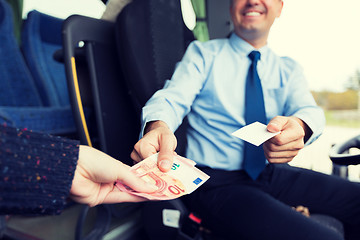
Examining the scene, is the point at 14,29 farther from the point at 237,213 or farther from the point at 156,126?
the point at 237,213

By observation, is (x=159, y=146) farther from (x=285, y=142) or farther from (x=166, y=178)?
(x=285, y=142)

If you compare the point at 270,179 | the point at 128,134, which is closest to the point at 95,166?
the point at 128,134

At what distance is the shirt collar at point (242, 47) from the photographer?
65 centimetres

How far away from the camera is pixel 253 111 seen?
574mm

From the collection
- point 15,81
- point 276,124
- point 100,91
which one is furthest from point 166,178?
point 15,81

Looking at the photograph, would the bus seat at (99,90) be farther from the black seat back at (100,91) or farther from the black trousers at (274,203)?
the black trousers at (274,203)

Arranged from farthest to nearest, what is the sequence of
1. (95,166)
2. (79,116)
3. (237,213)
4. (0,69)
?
(0,69) → (79,116) → (237,213) → (95,166)

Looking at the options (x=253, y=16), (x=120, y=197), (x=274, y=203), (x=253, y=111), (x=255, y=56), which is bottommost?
(x=274, y=203)

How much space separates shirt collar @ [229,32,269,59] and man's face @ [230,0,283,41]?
15 mm

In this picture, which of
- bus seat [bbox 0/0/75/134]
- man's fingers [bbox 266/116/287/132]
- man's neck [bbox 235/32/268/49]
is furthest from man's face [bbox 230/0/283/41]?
bus seat [bbox 0/0/75/134]

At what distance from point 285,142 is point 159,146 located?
0.27 meters

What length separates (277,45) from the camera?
0.51m

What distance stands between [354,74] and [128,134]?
0.60 metres

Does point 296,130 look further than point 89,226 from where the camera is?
No
